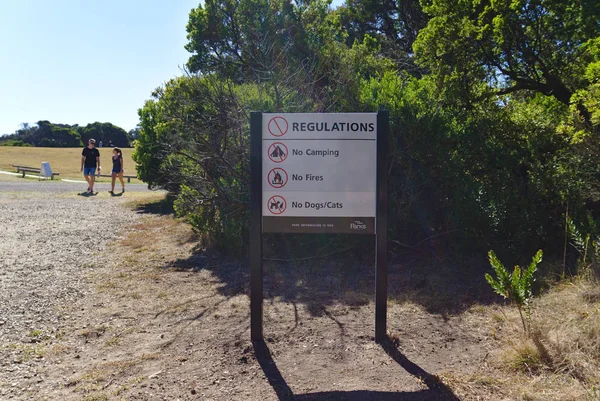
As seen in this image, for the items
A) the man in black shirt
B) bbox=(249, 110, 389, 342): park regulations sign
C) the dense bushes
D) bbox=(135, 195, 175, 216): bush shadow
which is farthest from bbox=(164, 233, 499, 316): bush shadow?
the man in black shirt

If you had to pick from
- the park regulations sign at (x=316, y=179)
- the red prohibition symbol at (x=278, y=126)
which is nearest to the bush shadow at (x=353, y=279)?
the park regulations sign at (x=316, y=179)

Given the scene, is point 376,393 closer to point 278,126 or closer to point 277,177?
point 277,177

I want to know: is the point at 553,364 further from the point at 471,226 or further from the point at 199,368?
the point at 471,226

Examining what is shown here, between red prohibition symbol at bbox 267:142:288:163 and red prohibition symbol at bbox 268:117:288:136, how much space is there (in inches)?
3.7

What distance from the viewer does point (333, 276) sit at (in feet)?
22.7

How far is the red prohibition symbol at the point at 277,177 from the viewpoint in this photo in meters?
4.80

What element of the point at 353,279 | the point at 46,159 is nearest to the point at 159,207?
the point at 353,279

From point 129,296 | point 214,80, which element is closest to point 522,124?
point 214,80

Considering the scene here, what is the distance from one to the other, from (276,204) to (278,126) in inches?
26.1

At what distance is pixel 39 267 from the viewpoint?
7.70 m

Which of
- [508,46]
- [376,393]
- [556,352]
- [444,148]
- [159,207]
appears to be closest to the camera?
[376,393]

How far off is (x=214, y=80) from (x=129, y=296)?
3.05 meters

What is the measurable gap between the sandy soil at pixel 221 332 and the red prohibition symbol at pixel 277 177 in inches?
52.3

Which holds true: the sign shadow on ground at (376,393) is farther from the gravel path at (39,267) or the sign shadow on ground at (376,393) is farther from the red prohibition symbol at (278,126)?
the red prohibition symbol at (278,126)
